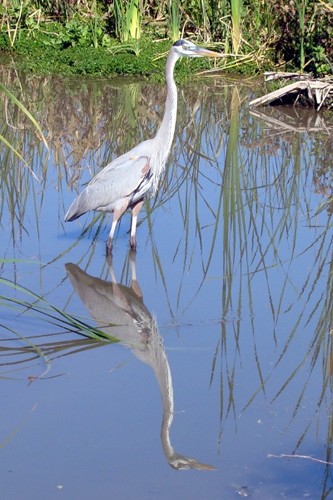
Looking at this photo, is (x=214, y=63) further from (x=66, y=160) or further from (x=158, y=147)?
(x=158, y=147)

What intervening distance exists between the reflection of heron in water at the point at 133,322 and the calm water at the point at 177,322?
0.01m

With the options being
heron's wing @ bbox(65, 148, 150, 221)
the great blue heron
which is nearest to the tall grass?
the great blue heron

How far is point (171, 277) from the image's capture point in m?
6.90

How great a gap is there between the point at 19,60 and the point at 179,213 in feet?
20.6

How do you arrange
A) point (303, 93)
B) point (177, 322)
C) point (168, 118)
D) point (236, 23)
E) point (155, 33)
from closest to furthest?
point (177, 322), point (168, 118), point (303, 93), point (236, 23), point (155, 33)

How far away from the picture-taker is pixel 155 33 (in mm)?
14055

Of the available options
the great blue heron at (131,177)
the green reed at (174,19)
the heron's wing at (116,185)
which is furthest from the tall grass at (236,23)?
the heron's wing at (116,185)

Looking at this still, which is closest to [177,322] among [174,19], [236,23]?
[236,23]

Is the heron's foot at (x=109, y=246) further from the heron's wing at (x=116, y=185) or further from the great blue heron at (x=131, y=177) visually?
the heron's wing at (x=116, y=185)

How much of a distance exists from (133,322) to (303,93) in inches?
234

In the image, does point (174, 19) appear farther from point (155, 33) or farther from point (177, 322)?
point (177, 322)

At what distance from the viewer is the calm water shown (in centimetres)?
452

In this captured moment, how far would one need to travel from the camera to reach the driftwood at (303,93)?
11.1m

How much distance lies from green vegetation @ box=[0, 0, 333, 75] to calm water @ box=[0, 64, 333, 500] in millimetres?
2118
